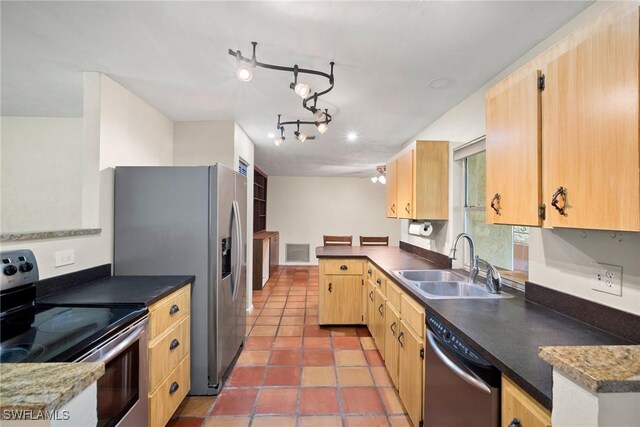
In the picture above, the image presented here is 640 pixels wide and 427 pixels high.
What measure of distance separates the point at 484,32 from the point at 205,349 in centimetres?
270

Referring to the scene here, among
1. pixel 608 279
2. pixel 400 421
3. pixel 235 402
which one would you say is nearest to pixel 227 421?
pixel 235 402

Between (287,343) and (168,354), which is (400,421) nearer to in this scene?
(287,343)

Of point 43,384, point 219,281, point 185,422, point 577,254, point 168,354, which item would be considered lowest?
point 185,422

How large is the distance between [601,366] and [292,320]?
3.18 m

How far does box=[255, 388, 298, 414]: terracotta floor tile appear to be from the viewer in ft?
6.20

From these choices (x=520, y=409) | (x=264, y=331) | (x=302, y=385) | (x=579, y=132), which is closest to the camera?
(x=520, y=409)

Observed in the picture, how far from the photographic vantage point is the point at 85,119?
1996 millimetres

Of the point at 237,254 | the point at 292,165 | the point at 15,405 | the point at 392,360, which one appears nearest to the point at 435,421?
the point at 392,360

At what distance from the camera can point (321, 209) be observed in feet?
24.0

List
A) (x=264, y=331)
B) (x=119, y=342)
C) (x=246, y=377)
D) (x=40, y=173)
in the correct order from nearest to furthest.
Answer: (x=119, y=342)
(x=246, y=377)
(x=40, y=173)
(x=264, y=331)

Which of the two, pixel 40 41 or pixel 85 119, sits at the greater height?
pixel 40 41

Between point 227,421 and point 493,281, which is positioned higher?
point 493,281

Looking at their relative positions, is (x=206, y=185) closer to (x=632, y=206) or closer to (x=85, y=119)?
(x=85, y=119)

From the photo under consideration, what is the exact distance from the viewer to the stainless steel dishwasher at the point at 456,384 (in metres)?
0.96
